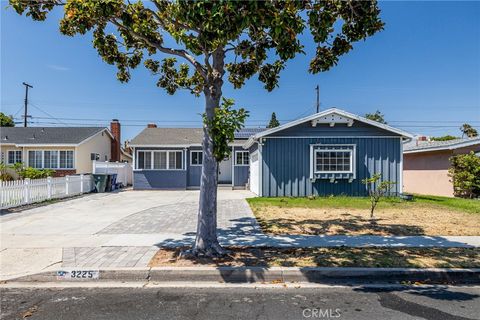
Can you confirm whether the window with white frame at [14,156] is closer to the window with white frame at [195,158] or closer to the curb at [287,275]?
the window with white frame at [195,158]

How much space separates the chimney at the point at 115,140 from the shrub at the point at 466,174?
25.5 m

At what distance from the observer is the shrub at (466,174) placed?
604 inches

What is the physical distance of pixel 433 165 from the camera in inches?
746

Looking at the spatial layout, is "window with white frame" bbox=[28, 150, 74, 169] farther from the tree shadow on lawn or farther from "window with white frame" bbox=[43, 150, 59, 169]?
the tree shadow on lawn

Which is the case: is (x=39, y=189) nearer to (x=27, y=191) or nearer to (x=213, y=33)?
(x=27, y=191)

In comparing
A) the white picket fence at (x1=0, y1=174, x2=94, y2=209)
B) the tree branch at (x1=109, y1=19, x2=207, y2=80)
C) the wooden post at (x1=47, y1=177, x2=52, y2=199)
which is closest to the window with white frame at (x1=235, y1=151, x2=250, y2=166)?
the white picket fence at (x1=0, y1=174, x2=94, y2=209)

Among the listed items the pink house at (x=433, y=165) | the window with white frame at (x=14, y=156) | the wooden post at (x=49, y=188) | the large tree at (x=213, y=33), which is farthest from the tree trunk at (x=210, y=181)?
the window with white frame at (x=14, y=156)

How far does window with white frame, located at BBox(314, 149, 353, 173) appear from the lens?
15438 mm

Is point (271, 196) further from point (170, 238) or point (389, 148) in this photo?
point (170, 238)

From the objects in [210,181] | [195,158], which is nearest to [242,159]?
[195,158]

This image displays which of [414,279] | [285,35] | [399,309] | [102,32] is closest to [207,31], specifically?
[285,35]

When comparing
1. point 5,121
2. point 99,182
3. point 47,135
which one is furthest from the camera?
point 5,121

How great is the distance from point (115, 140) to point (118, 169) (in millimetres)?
7113

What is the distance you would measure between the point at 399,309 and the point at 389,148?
512 inches
